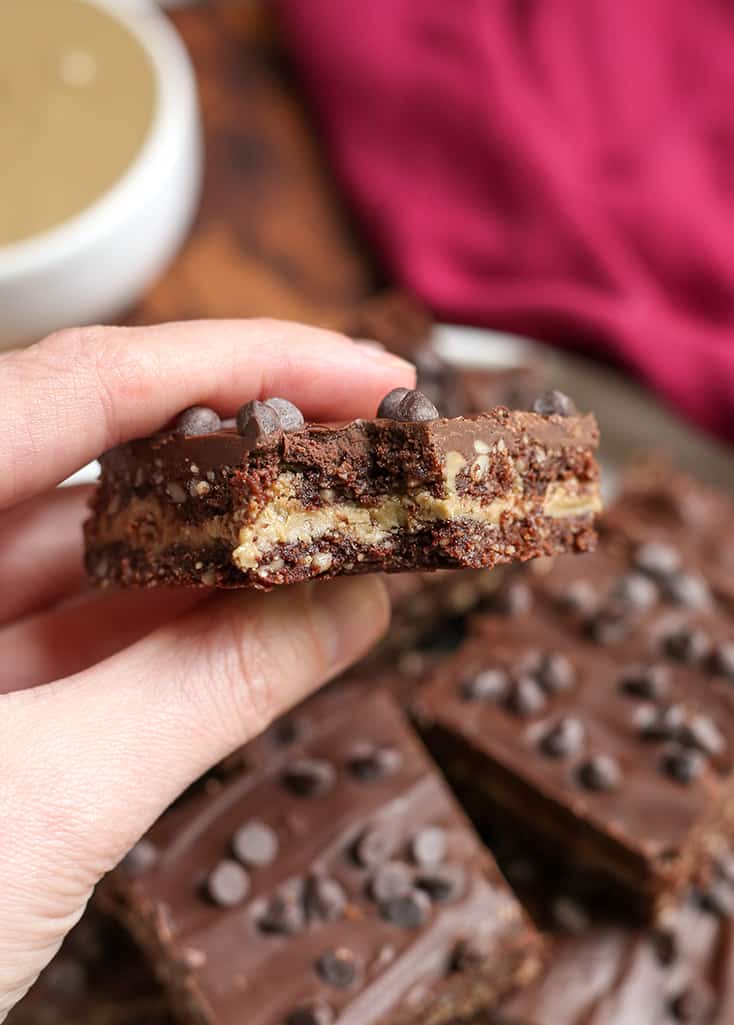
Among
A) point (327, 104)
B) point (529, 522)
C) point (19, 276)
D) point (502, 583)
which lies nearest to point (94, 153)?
point (19, 276)

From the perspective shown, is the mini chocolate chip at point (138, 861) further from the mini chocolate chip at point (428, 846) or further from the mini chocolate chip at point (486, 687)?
the mini chocolate chip at point (486, 687)

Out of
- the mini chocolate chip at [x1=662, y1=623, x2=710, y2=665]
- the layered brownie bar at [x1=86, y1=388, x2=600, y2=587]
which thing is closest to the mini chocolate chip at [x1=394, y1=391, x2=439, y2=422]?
the layered brownie bar at [x1=86, y1=388, x2=600, y2=587]

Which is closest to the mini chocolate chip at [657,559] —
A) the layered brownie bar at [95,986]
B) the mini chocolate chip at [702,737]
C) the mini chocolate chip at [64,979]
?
the mini chocolate chip at [702,737]

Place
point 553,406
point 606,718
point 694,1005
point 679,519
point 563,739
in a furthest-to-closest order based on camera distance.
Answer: point 679,519 < point 606,718 < point 563,739 < point 694,1005 < point 553,406

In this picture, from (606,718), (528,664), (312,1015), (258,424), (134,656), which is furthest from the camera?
(528,664)

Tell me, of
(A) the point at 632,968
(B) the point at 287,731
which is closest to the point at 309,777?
(B) the point at 287,731

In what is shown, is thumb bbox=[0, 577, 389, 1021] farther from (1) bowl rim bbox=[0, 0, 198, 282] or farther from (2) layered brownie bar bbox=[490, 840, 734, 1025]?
(1) bowl rim bbox=[0, 0, 198, 282]

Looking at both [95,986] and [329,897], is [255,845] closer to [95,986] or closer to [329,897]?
[329,897]

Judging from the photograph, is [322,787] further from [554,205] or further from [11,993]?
[554,205]
